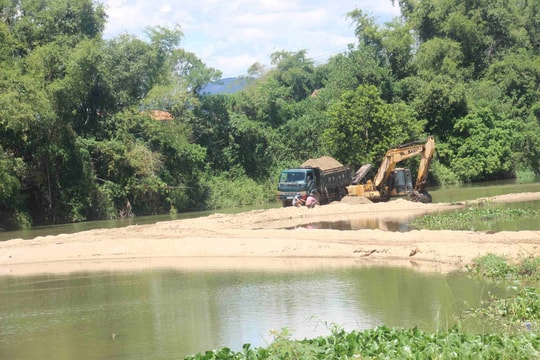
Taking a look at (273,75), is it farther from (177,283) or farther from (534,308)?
(534,308)

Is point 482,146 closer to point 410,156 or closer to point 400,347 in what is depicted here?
point 410,156

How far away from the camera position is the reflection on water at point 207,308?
37.7 ft

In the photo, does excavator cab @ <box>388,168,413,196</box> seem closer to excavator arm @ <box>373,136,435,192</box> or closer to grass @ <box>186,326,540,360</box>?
excavator arm @ <box>373,136,435,192</box>

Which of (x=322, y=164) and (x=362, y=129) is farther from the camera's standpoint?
(x=362, y=129)

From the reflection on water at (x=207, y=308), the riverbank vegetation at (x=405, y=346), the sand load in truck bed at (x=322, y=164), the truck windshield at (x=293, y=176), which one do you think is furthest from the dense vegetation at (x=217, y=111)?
the riverbank vegetation at (x=405, y=346)

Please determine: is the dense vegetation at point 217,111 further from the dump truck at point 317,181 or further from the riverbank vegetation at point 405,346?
the riverbank vegetation at point 405,346

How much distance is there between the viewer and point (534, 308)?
10.5m

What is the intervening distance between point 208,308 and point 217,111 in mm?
38714

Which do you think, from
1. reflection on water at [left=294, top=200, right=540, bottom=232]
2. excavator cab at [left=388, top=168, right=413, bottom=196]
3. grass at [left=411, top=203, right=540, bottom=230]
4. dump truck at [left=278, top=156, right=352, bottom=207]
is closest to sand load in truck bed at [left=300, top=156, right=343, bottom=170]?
dump truck at [left=278, top=156, right=352, bottom=207]

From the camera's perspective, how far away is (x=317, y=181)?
116 ft

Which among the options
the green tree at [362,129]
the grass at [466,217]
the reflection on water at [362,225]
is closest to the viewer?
the grass at [466,217]

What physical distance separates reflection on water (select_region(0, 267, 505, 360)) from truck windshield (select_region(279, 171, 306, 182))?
646 inches

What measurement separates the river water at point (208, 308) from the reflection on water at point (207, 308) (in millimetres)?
21

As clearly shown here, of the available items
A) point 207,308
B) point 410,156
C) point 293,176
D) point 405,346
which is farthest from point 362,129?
point 405,346
